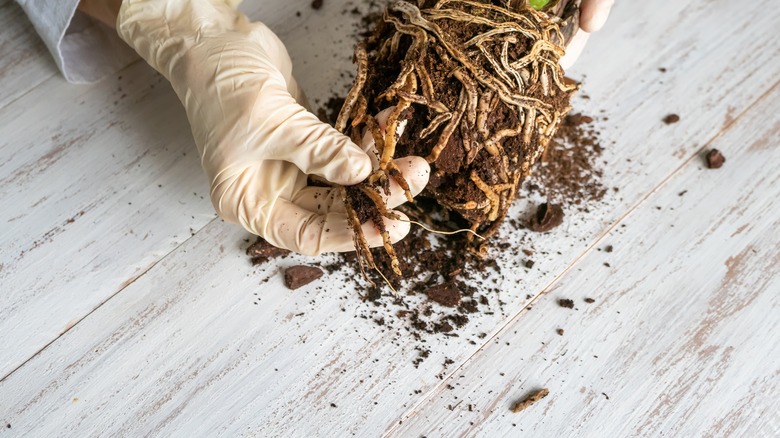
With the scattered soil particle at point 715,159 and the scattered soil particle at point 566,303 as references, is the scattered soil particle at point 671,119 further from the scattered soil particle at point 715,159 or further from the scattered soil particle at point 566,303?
the scattered soil particle at point 566,303

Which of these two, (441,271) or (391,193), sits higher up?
(391,193)

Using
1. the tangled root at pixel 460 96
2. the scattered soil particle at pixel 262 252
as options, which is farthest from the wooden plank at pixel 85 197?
the tangled root at pixel 460 96

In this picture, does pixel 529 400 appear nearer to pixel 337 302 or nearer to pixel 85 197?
pixel 337 302

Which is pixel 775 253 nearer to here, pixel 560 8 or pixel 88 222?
pixel 560 8

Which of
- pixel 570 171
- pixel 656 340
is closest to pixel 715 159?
pixel 570 171

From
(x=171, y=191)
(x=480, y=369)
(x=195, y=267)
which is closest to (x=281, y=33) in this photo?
(x=171, y=191)

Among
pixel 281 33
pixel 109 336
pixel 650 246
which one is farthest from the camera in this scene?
pixel 281 33
